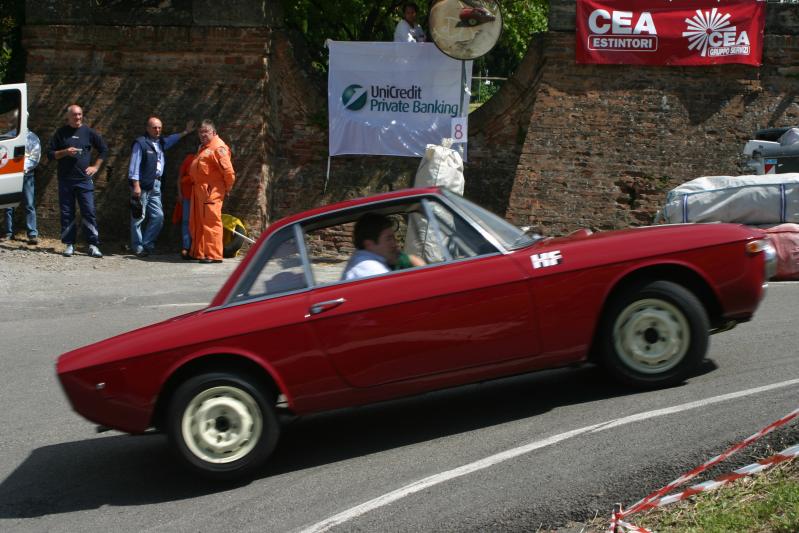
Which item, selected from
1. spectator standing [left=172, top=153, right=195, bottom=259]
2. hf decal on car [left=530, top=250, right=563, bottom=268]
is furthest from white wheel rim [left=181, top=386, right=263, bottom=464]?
spectator standing [left=172, top=153, right=195, bottom=259]

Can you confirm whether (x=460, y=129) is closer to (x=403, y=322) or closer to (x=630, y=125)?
(x=630, y=125)

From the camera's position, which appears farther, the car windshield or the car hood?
the car windshield

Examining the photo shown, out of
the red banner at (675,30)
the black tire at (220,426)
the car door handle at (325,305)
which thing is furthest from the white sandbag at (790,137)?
the black tire at (220,426)

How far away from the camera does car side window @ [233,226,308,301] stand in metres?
6.33

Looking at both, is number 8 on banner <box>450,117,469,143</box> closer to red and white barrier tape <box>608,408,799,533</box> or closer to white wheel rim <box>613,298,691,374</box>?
white wheel rim <box>613,298,691,374</box>

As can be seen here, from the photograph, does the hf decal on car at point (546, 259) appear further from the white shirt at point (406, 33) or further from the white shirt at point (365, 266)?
the white shirt at point (406, 33)

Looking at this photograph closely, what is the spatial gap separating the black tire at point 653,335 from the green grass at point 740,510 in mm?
1400

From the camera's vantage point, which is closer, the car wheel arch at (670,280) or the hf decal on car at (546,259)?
the hf decal on car at (546,259)

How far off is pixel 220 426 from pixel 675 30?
10.8m

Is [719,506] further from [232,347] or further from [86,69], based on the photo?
[86,69]

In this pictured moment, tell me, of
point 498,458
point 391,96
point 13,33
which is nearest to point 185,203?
point 391,96

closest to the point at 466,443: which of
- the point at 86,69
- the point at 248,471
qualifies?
the point at 248,471

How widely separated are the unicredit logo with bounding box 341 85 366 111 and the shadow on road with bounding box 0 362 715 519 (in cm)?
881

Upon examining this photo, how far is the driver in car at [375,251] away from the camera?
6.36m
